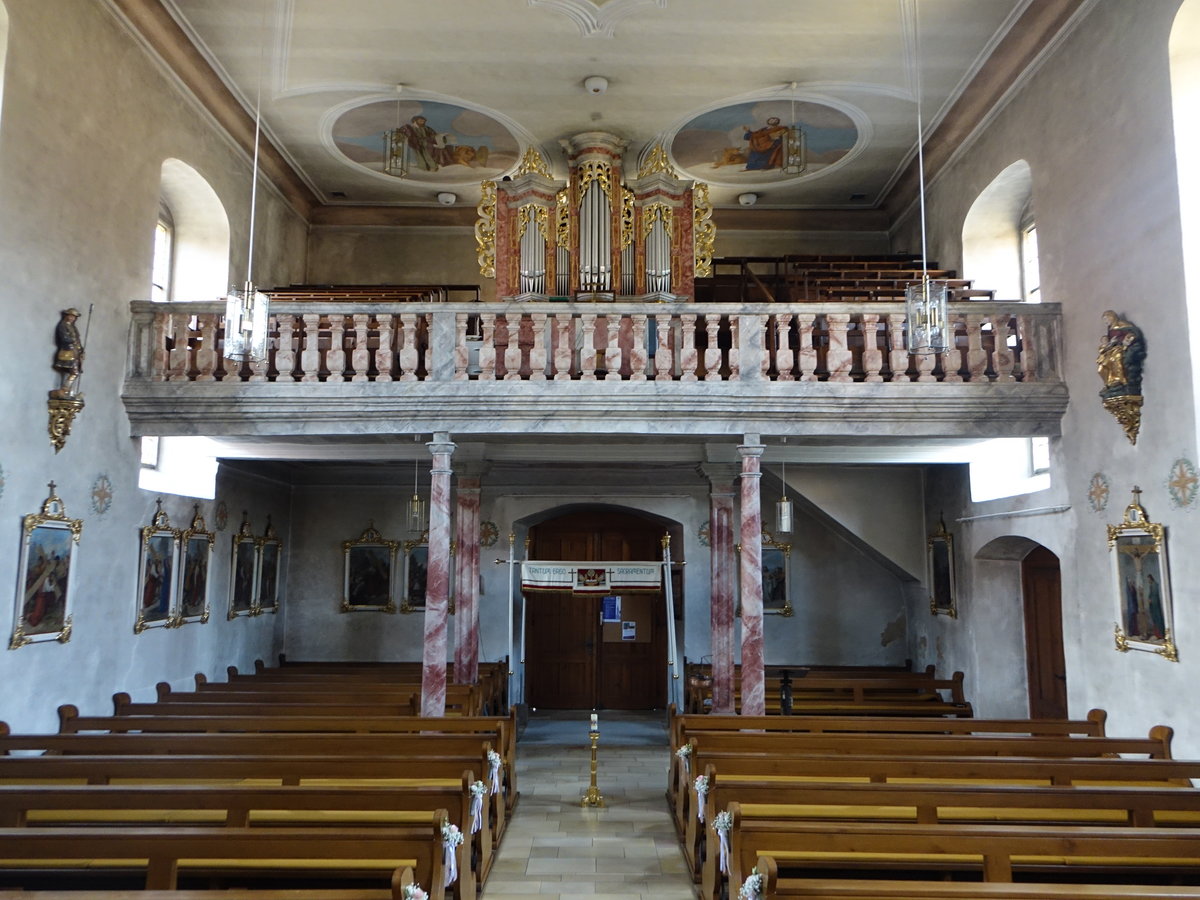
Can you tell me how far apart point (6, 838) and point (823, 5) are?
10507 millimetres

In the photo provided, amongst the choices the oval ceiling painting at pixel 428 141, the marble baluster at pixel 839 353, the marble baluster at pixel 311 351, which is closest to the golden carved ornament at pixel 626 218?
the oval ceiling painting at pixel 428 141

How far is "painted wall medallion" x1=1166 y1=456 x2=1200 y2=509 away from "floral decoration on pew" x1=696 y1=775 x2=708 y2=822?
4.68 m

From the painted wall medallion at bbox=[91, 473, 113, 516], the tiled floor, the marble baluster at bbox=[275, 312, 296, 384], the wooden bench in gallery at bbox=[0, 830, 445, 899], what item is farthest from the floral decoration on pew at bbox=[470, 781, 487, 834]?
the painted wall medallion at bbox=[91, 473, 113, 516]

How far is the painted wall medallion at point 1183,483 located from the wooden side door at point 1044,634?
4.07 metres

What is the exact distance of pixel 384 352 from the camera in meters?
10.3

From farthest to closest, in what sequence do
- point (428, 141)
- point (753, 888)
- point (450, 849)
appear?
point (428, 141)
point (450, 849)
point (753, 888)

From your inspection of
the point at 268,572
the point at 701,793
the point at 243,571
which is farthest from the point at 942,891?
the point at 268,572

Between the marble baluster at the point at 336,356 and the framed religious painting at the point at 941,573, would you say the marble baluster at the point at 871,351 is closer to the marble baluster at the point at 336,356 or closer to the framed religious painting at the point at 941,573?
the framed religious painting at the point at 941,573

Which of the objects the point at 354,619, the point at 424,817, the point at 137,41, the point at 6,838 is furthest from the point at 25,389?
the point at 354,619

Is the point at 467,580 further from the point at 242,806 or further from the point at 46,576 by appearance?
the point at 242,806

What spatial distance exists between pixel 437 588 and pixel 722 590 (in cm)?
412

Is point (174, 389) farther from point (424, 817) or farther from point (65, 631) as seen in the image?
point (424, 817)

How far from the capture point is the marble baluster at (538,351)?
1023 cm

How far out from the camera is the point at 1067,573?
32.6 ft
